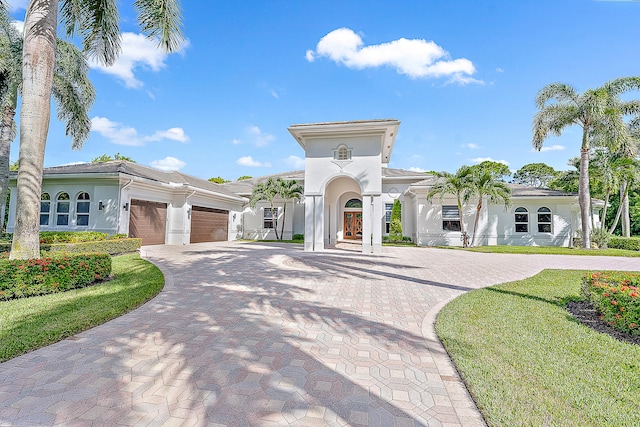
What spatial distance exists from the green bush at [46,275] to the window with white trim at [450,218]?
20.2 meters

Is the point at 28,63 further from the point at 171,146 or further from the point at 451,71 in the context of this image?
the point at 171,146

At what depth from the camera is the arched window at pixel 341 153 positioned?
15148 millimetres

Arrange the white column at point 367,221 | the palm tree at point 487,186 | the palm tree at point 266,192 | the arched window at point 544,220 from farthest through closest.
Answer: the palm tree at point 266,192 → the arched window at point 544,220 → the palm tree at point 487,186 → the white column at point 367,221

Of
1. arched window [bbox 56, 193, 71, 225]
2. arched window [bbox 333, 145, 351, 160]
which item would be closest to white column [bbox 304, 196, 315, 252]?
arched window [bbox 333, 145, 351, 160]

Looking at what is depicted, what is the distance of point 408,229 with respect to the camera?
23.5m

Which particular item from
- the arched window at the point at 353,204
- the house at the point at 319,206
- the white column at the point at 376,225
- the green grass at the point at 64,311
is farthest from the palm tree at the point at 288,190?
the green grass at the point at 64,311

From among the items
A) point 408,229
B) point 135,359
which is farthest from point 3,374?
point 408,229

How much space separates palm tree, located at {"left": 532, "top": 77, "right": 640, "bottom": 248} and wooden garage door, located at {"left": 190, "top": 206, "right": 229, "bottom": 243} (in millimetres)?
23144

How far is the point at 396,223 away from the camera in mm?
22703

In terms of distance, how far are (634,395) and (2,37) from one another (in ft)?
66.2

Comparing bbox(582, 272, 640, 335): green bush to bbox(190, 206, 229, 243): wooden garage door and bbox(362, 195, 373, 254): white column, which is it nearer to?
bbox(362, 195, 373, 254): white column

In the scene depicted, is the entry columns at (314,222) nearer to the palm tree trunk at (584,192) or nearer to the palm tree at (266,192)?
the palm tree at (266,192)

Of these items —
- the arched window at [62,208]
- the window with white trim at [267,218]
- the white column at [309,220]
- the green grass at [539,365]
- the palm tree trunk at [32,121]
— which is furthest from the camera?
the window with white trim at [267,218]

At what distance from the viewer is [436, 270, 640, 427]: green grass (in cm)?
255
